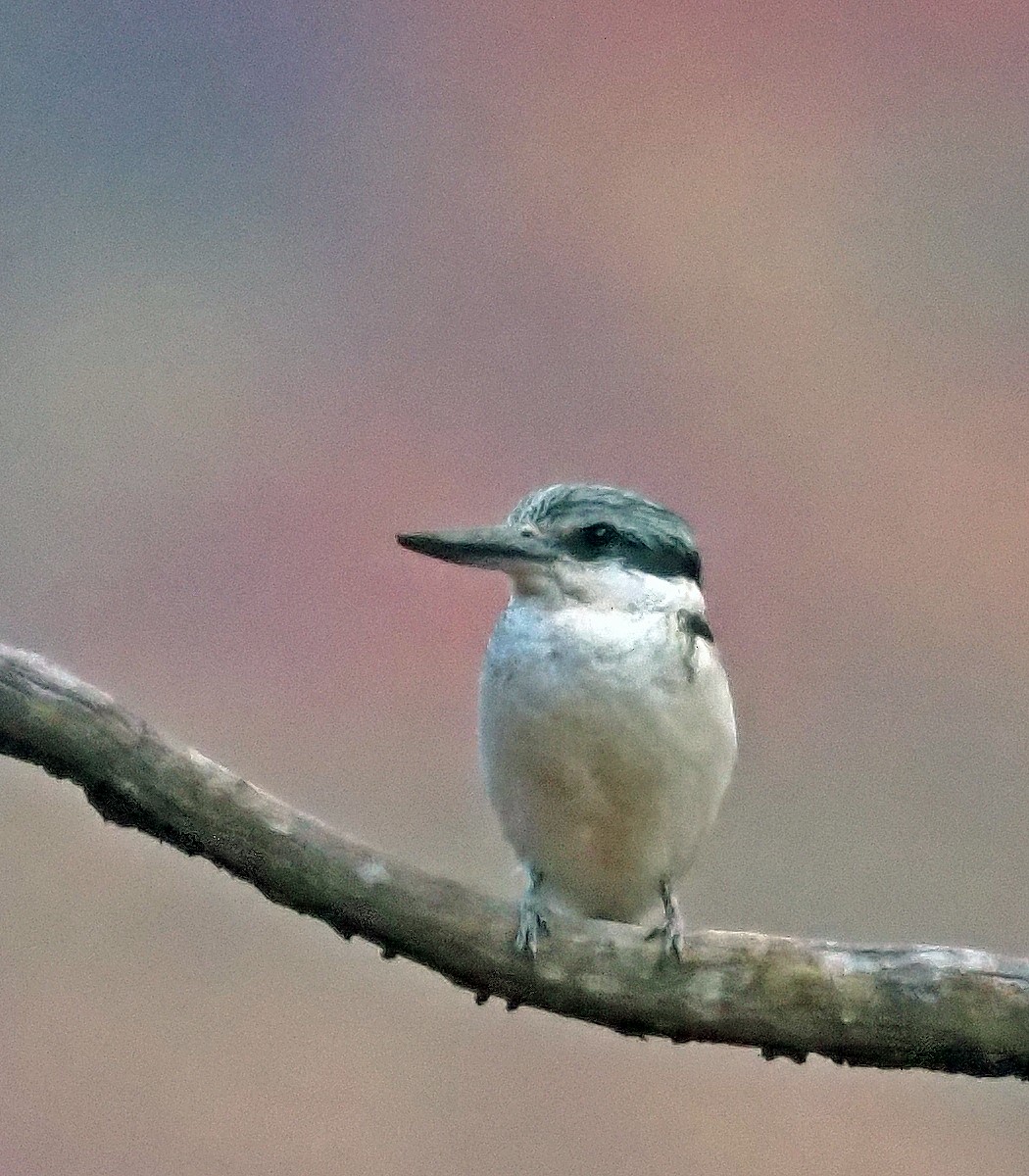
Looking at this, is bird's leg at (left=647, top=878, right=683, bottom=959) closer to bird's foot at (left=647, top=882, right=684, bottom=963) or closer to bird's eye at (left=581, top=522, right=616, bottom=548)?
bird's foot at (left=647, top=882, right=684, bottom=963)

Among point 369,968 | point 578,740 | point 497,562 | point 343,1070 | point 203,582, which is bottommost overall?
point 343,1070

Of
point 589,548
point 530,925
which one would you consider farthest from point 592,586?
point 530,925

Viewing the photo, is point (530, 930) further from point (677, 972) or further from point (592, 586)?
point (592, 586)

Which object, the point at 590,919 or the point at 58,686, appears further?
the point at 590,919

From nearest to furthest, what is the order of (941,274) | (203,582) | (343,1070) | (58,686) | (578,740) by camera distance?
(58,686)
(578,740)
(343,1070)
(203,582)
(941,274)

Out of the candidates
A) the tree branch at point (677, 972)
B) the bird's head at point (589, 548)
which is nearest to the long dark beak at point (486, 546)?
the bird's head at point (589, 548)

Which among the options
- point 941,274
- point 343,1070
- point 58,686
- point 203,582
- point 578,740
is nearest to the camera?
point 58,686

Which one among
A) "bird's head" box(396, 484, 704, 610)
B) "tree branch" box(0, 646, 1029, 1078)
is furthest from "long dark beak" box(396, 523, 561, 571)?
"tree branch" box(0, 646, 1029, 1078)

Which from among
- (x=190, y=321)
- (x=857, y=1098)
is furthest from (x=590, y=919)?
(x=190, y=321)

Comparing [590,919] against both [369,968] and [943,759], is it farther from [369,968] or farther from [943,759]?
[943,759]
